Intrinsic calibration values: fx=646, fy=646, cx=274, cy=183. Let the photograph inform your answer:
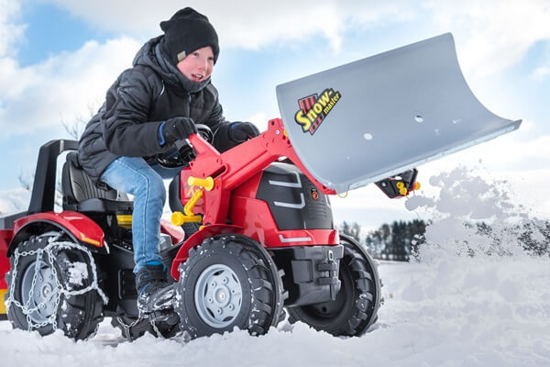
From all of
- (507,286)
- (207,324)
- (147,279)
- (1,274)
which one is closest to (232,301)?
(207,324)

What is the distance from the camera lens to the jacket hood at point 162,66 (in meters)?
3.76

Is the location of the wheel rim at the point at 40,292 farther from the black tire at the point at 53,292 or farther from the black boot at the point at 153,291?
the black boot at the point at 153,291

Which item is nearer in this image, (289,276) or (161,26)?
(289,276)

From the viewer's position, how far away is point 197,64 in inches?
148

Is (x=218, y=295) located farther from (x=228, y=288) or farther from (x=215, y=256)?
(x=215, y=256)

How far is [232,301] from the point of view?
3143 mm

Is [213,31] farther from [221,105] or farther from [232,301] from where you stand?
[232,301]

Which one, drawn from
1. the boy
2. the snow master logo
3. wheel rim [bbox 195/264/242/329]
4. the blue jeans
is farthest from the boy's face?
wheel rim [bbox 195/264/242/329]

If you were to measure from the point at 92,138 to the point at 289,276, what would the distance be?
1.64m

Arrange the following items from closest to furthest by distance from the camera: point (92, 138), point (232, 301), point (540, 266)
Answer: point (232, 301) → point (540, 266) → point (92, 138)

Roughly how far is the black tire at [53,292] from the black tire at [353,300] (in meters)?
1.38

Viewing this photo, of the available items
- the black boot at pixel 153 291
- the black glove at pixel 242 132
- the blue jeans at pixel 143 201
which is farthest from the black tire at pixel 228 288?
the black glove at pixel 242 132

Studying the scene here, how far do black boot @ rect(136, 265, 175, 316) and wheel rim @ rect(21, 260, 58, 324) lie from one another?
803mm

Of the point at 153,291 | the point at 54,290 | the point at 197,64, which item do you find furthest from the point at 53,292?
the point at 197,64
